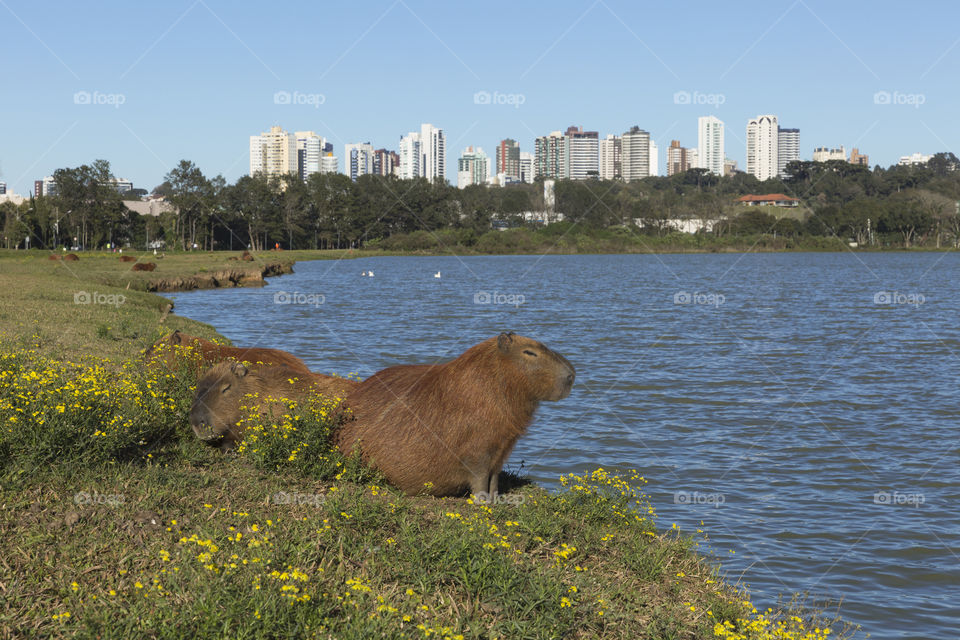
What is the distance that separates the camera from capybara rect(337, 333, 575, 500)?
24.2ft

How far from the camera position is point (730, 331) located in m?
32.4

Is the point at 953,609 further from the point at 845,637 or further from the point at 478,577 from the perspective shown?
the point at 478,577

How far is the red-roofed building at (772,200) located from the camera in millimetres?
179125

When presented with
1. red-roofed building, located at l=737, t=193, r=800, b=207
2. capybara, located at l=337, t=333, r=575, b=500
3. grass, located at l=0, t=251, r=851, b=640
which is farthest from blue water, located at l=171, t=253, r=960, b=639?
red-roofed building, located at l=737, t=193, r=800, b=207

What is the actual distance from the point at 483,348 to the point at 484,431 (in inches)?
28.6

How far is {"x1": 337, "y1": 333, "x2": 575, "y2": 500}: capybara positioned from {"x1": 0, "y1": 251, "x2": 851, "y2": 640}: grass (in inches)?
7.6

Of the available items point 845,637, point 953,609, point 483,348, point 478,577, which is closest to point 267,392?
point 483,348

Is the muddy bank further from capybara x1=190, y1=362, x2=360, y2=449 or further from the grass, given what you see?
the grass

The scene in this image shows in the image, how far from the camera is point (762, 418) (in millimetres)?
15641

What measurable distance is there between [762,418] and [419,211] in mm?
114142

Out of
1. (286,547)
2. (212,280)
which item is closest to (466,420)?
(286,547)

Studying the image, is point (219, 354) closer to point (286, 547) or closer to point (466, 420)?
point (466, 420)

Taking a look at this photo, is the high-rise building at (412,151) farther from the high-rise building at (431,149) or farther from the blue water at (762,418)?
the blue water at (762,418)

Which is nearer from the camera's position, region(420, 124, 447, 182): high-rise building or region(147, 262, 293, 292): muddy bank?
region(147, 262, 293, 292): muddy bank
